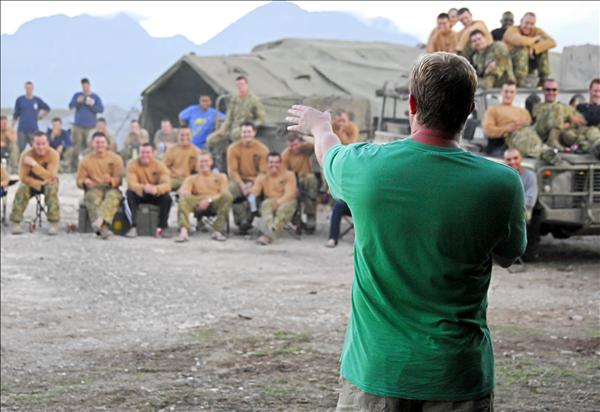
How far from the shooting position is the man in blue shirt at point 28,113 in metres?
21.5

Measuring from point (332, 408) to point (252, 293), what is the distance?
12.8 feet

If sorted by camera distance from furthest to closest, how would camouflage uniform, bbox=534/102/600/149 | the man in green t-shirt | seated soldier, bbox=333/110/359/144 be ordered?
seated soldier, bbox=333/110/359/144 < camouflage uniform, bbox=534/102/600/149 < the man in green t-shirt

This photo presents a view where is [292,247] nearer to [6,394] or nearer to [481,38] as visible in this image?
[481,38]

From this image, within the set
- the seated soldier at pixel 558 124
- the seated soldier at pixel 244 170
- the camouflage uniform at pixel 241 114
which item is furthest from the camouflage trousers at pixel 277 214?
the seated soldier at pixel 558 124

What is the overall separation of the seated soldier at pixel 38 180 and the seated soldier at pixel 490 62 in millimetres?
5232

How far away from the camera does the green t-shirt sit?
2734 millimetres

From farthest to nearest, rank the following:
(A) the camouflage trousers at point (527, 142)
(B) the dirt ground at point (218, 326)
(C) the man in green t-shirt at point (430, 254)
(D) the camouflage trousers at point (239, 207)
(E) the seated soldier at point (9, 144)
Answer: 1. (E) the seated soldier at point (9, 144)
2. (D) the camouflage trousers at point (239, 207)
3. (A) the camouflage trousers at point (527, 142)
4. (B) the dirt ground at point (218, 326)
5. (C) the man in green t-shirt at point (430, 254)

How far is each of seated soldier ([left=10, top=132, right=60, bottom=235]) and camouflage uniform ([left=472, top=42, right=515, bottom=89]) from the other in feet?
17.2

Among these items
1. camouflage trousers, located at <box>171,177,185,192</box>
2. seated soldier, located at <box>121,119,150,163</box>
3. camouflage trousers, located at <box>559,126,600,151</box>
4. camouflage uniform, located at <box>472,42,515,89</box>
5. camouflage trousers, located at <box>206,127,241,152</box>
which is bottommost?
camouflage trousers, located at <box>171,177,185,192</box>

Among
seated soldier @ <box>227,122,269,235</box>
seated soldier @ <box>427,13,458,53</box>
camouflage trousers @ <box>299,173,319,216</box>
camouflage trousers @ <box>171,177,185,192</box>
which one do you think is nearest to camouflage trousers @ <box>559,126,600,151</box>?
seated soldier @ <box>427,13,458,53</box>

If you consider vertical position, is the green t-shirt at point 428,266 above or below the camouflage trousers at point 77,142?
above

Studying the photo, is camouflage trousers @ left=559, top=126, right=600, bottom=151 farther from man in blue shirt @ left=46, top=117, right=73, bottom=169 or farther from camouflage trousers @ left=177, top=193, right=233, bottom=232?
man in blue shirt @ left=46, top=117, right=73, bottom=169

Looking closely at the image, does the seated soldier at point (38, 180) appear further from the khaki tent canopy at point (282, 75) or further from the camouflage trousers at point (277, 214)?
the khaki tent canopy at point (282, 75)

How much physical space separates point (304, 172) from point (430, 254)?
1131 cm
